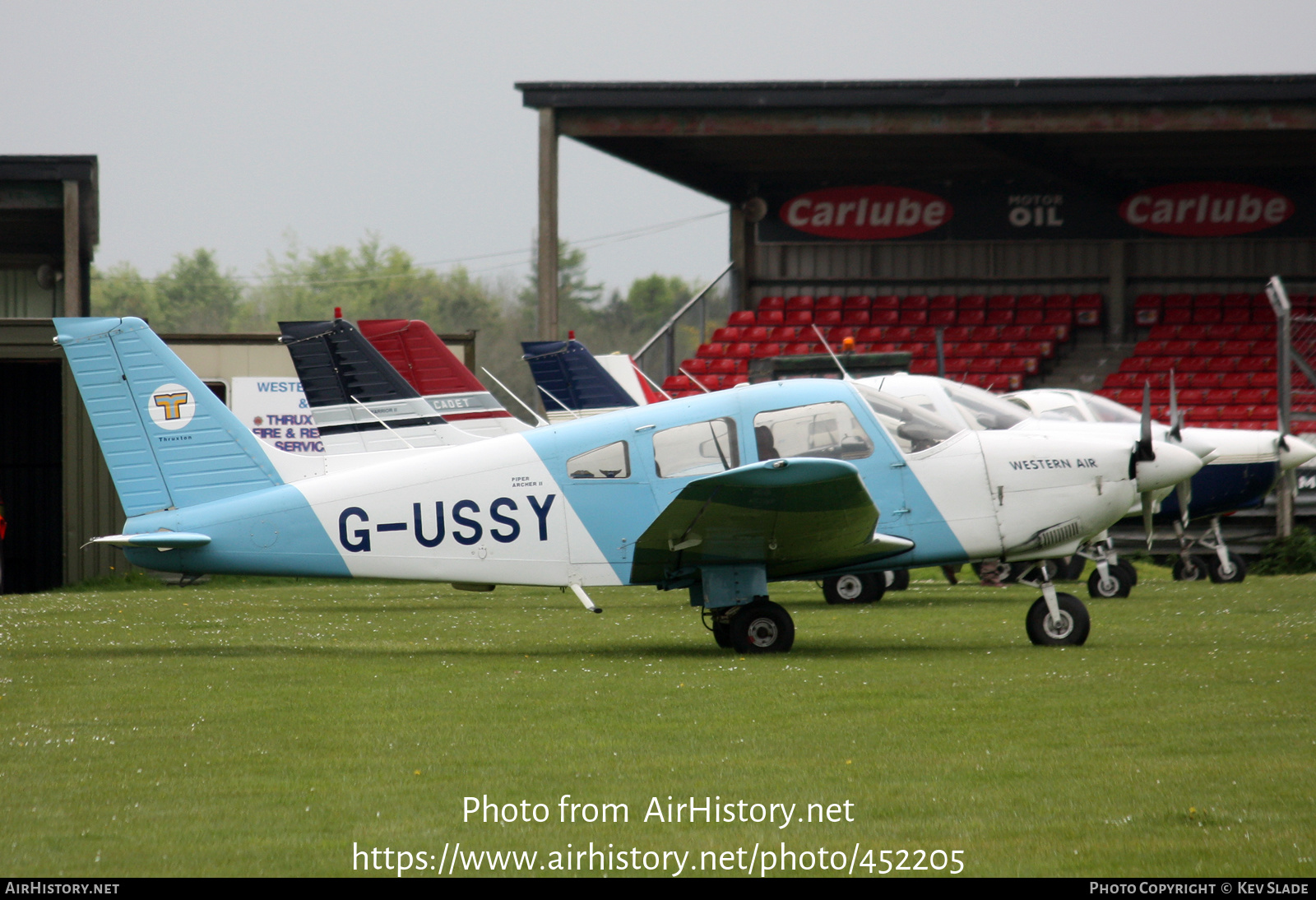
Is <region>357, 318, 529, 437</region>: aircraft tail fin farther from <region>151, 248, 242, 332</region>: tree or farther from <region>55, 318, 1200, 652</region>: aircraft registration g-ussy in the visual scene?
<region>151, 248, 242, 332</region>: tree

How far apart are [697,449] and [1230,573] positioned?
11436mm

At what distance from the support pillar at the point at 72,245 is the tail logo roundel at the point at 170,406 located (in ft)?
51.1

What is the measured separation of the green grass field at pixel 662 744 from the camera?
492 cm

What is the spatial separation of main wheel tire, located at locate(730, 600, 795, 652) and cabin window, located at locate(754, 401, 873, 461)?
4.22 feet

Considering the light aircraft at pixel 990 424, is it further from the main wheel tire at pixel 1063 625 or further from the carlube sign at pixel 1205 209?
the carlube sign at pixel 1205 209

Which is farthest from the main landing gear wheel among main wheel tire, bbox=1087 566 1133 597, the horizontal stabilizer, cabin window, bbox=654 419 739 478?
the horizontal stabilizer

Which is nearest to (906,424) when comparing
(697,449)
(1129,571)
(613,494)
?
(697,449)

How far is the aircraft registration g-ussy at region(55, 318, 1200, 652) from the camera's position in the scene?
10328 millimetres

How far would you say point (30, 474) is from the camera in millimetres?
28234

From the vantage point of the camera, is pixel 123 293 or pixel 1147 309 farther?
pixel 123 293

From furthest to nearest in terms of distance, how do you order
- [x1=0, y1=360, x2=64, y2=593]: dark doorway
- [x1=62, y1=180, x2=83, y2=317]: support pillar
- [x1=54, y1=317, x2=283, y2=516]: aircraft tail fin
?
[x1=0, y1=360, x2=64, y2=593]: dark doorway
[x1=62, y1=180, x2=83, y2=317]: support pillar
[x1=54, y1=317, x2=283, y2=516]: aircraft tail fin

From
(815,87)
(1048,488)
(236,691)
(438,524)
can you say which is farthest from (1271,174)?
(236,691)

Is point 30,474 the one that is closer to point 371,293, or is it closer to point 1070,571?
point 1070,571

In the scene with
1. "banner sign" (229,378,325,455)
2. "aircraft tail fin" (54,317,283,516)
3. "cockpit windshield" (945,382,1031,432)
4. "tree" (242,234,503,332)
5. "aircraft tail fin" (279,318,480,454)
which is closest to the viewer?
"aircraft tail fin" (54,317,283,516)
